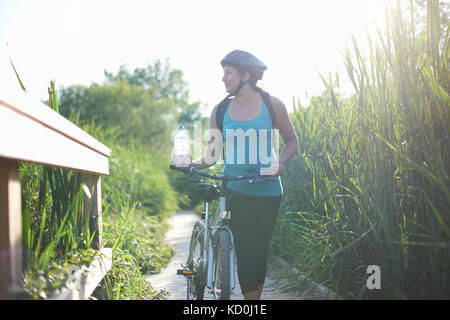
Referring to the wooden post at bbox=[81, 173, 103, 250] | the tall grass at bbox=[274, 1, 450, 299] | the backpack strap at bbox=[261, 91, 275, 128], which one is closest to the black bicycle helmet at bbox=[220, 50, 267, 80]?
the backpack strap at bbox=[261, 91, 275, 128]

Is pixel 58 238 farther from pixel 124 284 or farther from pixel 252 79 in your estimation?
pixel 252 79

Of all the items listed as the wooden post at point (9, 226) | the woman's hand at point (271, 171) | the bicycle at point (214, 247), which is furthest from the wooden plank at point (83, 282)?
the woman's hand at point (271, 171)

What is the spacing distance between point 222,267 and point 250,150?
32.7 inches

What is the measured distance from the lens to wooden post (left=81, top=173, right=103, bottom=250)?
3.28 meters

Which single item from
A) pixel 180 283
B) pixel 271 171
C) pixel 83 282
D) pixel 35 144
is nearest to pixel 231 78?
pixel 271 171

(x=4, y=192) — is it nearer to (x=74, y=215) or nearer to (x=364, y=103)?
(x=74, y=215)

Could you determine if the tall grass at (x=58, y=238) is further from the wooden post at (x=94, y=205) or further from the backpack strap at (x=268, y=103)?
the backpack strap at (x=268, y=103)

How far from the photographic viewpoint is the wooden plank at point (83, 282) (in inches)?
87.4

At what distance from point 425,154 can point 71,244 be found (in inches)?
92.5

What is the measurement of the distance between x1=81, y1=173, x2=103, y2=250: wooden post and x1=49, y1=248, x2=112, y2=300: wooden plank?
273mm

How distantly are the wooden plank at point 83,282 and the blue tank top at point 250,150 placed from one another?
1050mm

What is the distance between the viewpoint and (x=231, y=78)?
9.86ft

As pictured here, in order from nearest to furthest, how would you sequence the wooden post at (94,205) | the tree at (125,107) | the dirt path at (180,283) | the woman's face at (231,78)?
the woman's face at (231,78)
the wooden post at (94,205)
the dirt path at (180,283)
the tree at (125,107)
